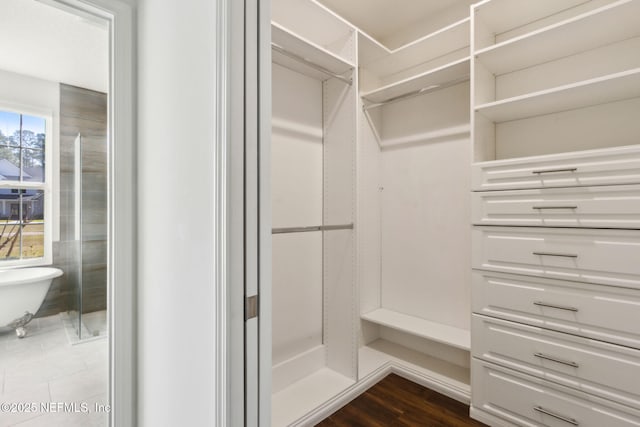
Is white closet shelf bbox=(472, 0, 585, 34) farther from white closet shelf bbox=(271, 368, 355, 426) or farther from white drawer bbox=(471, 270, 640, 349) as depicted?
white closet shelf bbox=(271, 368, 355, 426)

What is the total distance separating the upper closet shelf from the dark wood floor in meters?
2.15

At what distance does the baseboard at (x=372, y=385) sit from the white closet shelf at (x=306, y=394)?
0.03 metres

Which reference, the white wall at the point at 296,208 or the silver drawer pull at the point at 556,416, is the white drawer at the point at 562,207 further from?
the white wall at the point at 296,208

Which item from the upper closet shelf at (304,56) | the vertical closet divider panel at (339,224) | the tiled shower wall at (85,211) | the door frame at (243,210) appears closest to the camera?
the door frame at (243,210)

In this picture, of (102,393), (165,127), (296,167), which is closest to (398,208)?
(296,167)

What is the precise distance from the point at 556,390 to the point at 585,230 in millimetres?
797

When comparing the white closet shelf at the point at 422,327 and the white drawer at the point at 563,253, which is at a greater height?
the white drawer at the point at 563,253

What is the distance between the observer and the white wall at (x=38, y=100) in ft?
3.74

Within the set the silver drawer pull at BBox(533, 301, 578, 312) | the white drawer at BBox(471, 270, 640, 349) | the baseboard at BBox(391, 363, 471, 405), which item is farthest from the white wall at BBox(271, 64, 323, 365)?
the silver drawer pull at BBox(533, 301, 578, 312)

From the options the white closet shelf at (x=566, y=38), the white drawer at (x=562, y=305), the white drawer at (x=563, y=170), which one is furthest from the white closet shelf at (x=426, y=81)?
the white drawer at (x=562, y=305)

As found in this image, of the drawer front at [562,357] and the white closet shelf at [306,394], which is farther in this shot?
the white closet shelf at [306,394]

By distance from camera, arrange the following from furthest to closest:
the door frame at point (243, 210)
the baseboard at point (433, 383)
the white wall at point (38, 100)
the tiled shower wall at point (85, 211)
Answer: the baseboard at point (433, 383)
the tiled shower wall at point (85, 211)
the white wall at point (38, 100)
the door frame at point (243, 210)

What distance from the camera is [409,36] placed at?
8.19ft

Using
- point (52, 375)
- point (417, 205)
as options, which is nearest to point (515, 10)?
point (417, 205)
